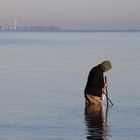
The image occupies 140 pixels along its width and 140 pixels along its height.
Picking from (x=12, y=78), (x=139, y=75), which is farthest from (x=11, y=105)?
(x=139, y=75)

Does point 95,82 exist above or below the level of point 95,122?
above

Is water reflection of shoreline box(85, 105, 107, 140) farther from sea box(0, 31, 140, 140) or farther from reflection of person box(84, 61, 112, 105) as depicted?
reflection of person box(84, 61, 112, 105)

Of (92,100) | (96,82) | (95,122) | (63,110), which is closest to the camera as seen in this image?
(95,122)

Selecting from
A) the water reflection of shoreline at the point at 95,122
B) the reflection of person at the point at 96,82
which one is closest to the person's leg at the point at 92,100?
the reflection of person at the point at 96,82

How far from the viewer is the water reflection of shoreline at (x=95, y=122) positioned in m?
14.6

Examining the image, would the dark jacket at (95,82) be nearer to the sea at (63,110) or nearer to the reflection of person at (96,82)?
the reflection of person at (96,82)

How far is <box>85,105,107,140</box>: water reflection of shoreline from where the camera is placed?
14.6 meters

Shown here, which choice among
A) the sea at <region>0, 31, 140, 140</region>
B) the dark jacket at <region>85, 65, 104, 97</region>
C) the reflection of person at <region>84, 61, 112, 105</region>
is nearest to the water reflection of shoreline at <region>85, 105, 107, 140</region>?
the sea at <region>0, 31, 140, 140</region>

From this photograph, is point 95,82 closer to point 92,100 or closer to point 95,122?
point 92,100

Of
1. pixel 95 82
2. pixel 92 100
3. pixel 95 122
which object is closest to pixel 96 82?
pixel 95 82

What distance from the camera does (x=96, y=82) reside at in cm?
1944

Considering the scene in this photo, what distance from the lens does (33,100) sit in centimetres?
2170

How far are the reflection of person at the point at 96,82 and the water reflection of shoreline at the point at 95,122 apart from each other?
1.23ft

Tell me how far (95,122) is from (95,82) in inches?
113
